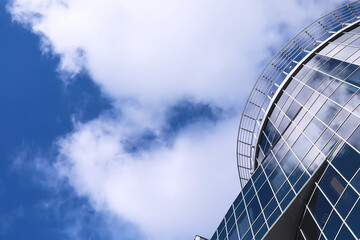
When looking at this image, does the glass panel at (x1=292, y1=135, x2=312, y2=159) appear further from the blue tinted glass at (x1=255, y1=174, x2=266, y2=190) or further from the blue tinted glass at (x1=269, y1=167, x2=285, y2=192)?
the blue tinted glass at (x1=255, y1=174, x2=266, y2=190)

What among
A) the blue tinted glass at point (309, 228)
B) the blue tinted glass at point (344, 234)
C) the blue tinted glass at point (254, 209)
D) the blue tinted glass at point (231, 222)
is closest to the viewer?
the blue tinted glass at point (344, 234)

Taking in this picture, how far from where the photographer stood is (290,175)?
19.7 meters

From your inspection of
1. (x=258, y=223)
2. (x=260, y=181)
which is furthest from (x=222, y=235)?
(x=258, y=223)

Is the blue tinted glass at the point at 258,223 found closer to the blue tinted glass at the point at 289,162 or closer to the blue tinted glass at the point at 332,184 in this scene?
the blue tinted glass at the point at 289,162

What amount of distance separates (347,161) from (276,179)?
6411mm

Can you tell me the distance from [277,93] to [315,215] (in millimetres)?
14419

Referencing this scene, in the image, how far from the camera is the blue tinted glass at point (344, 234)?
13.0 meters

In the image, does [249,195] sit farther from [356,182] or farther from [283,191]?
[356,182]

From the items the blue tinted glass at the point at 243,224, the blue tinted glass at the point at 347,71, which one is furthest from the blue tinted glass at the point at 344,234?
the blue tinted glass at the point at 347,71

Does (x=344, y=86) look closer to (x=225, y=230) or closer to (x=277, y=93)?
(x=277, y=93)

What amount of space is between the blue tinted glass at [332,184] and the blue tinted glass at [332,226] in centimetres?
80

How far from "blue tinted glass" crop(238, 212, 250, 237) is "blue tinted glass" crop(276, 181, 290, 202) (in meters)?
3.33

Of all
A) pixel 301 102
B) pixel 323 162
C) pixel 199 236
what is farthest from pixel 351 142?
pixel 199 236

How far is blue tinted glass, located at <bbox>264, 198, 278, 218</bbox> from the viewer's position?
1917cm
